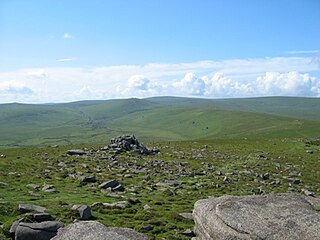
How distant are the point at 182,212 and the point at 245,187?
1412 centimetres

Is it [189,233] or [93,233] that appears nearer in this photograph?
[93,233]

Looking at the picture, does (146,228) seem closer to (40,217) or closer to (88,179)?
(40,217)

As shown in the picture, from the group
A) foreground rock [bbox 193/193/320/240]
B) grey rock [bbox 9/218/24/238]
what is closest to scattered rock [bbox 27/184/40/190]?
grey rock [bbox 9/218/24/238]

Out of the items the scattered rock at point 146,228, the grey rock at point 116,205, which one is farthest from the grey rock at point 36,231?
the grey rock at point 116,205

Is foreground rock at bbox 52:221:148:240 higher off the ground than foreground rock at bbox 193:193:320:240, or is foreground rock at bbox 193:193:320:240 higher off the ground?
foreground rock at bbox 193:193:320:240

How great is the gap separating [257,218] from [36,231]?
11774 mm

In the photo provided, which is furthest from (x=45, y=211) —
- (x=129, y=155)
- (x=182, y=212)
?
(x=129, y=155)

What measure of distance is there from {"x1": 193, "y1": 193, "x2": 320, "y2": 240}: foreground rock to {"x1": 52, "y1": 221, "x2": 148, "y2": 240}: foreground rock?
3.73 meters

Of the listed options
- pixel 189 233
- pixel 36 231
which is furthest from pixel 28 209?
pixel 189 233

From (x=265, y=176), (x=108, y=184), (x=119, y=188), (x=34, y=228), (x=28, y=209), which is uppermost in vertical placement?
(x=34, y=228)

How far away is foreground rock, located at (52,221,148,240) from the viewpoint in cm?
1700

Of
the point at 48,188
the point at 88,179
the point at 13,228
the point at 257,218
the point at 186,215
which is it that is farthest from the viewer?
the point at 88,179

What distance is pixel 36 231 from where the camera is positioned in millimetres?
18422

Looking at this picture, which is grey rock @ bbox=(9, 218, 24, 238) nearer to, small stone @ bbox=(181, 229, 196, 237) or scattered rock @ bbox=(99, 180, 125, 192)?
small stone @ bbox=(181, 229, 196, 237)
